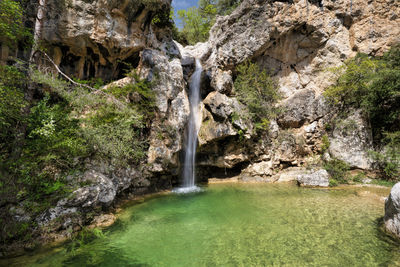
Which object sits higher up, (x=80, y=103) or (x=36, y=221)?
(x=80, y=103)

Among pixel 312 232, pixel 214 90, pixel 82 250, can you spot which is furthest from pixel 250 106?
pixel 82 250

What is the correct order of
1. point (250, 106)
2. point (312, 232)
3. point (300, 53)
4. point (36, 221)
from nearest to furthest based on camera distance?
point (36, 221) → point (312, 232) → point (250, 106) → point (300, 53)

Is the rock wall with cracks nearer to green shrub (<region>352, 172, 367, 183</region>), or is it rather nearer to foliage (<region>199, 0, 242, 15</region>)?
green shrub (<region>352, 172, 367, 183</region>)

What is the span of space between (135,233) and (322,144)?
14.7 meters

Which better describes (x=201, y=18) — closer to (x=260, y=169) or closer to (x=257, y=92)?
(x=257, y=92)

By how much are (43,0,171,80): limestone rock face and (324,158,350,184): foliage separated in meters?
15.5

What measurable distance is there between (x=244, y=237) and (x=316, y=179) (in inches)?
333

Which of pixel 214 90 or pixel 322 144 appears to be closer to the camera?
pixel 322 144

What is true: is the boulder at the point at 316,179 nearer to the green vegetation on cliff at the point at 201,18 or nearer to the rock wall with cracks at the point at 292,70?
the rock wall with cracks at the point at 292,70

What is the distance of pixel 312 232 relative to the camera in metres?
5.23

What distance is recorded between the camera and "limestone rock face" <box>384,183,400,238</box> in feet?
15.1

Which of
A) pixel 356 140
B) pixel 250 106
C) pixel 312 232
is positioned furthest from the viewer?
Result: pixel 250 106

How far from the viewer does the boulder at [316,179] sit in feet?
35.0

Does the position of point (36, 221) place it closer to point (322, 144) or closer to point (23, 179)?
point (23, 179)
